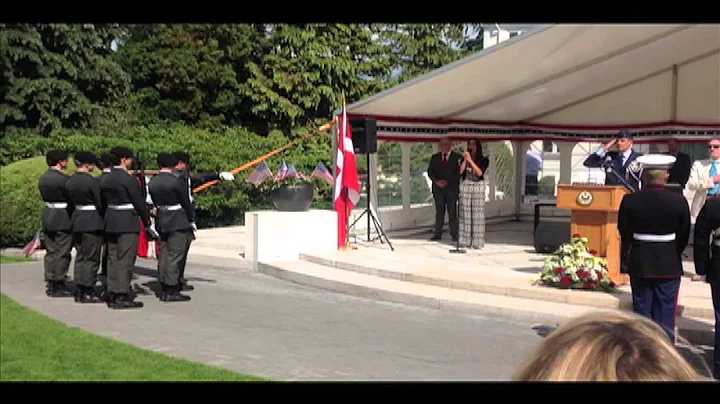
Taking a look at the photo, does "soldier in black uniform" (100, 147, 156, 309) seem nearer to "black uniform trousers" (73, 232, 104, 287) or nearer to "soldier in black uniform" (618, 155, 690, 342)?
"black uniform trousers" (73, 232, 104, 287)

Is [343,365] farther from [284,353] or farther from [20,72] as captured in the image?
[20,72]

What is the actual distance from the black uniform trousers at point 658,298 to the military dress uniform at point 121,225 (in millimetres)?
4886

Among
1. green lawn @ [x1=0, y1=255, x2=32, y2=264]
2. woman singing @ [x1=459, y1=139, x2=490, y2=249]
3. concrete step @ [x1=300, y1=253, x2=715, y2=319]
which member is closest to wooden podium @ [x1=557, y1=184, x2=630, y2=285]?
concrete step @ [x1=300, y1=253, x2=715, y2=319]

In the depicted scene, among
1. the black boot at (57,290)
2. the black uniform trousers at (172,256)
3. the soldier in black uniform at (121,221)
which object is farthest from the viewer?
the black uniform trousers at (172,256)

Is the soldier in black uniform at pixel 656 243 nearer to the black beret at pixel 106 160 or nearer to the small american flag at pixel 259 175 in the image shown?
the black beret at pixel 106 160

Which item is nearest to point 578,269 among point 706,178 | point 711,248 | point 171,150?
point 706,178

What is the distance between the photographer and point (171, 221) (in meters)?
8.09

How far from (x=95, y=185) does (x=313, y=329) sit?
2759mm

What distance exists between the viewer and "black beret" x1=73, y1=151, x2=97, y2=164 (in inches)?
299

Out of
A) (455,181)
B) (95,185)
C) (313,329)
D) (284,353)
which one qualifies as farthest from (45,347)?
A: (455,181)

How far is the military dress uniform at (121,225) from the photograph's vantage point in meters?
7.67

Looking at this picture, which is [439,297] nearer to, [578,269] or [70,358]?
[578,269]

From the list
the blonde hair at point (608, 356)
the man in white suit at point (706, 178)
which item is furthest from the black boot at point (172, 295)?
the blonde hair at point (608, 356)
